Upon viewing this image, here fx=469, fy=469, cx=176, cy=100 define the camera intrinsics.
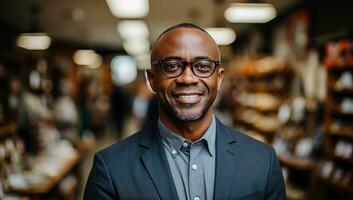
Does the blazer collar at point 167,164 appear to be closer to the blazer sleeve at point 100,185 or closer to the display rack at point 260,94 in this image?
the blazer sleeve at point 100,185

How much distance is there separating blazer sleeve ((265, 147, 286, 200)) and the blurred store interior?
3.32 metres

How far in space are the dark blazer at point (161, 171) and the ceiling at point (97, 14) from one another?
6.35 metres

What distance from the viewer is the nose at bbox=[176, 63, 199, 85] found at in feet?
5.48

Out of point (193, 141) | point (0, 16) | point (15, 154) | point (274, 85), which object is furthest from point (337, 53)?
point (0, 16)

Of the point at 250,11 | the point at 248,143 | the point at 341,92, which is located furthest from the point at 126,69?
the point at 248,143

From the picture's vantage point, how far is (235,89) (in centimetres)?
1212

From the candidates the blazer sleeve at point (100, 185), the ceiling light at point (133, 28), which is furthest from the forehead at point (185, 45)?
the ceiling light at point (133, 28)

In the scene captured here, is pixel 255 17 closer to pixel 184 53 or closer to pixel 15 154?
pixel 15 154

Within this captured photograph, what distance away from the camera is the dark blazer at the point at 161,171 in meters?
1.68

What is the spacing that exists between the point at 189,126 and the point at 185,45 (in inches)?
11.7

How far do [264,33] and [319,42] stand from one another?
3953mm

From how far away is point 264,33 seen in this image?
10.5 meters

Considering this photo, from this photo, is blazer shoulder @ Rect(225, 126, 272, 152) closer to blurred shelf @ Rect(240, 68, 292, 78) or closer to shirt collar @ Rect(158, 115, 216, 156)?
shirt collar @ Rect(158, 115, 216, 156)

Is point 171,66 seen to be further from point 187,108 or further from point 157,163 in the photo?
point 157,163
